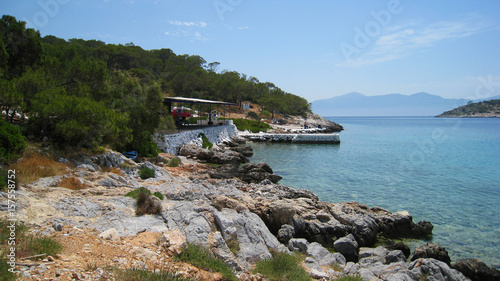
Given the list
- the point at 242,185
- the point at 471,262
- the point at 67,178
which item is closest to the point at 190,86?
the point at 242,185

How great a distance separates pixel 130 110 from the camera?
900 inches

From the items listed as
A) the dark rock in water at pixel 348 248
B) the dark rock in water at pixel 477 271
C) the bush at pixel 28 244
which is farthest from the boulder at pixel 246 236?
the dark rock in water at pixel 477 271

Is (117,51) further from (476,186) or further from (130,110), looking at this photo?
(476,186)

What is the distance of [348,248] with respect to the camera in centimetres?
1184

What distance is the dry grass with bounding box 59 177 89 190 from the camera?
1164cm

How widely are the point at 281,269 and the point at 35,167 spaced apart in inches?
421

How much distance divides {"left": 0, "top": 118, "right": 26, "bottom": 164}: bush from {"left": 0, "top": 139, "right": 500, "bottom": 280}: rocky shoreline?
1495 mm

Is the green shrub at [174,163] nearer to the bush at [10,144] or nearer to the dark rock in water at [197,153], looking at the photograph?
the dark rock in water at [197,153]

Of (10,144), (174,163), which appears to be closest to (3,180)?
(10,144)

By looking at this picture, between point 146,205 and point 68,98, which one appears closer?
point 146,205

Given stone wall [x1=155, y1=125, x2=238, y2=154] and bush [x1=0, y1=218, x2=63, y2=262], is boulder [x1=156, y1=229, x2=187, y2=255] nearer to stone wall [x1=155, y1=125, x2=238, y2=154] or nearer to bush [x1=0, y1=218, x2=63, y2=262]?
bush [x1=0, y1=218, x2=63, y2=262]

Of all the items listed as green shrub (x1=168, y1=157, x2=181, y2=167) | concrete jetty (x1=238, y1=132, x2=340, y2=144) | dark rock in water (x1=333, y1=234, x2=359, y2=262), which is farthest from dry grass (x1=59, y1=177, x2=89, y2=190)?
concrete jetty (x1=238, y1=132, x2=340, y2=144)

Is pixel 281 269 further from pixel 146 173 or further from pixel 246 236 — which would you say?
pixel 146 173

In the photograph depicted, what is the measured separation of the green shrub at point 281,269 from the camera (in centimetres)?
757
